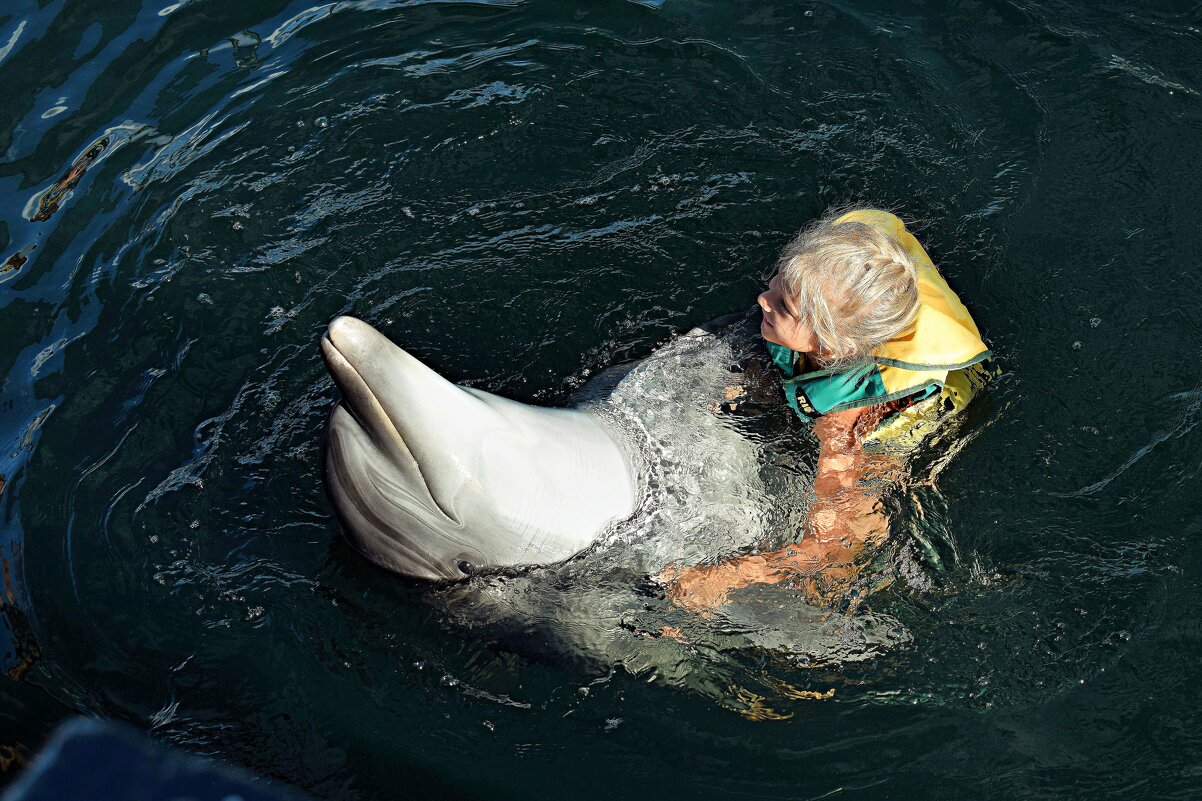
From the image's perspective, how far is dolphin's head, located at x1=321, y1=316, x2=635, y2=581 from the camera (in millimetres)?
4262

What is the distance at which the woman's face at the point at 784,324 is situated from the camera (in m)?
4.96

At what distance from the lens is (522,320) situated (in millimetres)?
6559

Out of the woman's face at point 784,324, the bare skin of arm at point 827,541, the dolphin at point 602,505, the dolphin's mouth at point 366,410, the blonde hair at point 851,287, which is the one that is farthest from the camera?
the bare skin of arm at point 827,541

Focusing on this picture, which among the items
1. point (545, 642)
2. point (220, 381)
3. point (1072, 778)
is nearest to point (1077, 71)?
point (1072, 778)

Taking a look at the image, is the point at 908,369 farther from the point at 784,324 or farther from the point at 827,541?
the point at 827,541

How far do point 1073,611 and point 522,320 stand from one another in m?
3.44

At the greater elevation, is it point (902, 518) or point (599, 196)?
point (599, 196)

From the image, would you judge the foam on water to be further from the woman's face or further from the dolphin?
the woman's face

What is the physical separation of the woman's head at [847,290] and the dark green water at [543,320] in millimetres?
1362

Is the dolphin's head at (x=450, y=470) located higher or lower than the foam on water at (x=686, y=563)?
higher

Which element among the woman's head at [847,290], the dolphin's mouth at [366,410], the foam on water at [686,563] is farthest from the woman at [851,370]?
the dolphin's mouth at [366,410]

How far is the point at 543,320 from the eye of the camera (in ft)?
21.5

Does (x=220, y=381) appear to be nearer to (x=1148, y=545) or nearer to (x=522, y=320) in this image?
(x=522, y=320)

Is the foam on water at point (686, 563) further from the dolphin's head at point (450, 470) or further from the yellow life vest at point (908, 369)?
the yellow life vest at point (908, 369)
